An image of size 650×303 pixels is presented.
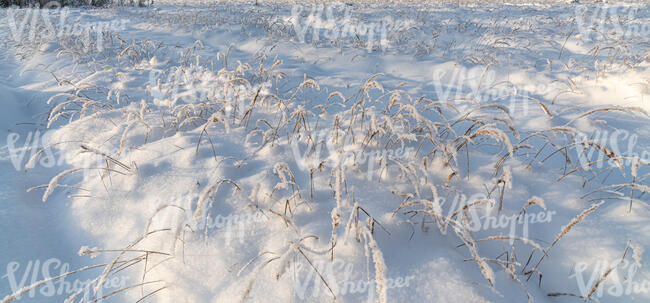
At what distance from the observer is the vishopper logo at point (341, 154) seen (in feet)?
6.15

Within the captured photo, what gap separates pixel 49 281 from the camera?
1.29 m

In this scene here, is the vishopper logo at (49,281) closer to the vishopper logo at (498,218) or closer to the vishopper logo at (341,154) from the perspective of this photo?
the vishopper logo at (341,154)

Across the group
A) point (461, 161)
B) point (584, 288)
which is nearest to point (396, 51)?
point (461, 161)

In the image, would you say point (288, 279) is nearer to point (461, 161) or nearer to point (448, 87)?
point (461, 161)

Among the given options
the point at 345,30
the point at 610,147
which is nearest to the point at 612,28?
the point at 345,30

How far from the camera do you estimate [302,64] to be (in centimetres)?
440

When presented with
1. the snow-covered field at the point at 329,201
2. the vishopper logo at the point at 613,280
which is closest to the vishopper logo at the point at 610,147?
the snow-covered field at the point at 329,201

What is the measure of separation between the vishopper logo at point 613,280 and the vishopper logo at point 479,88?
6.01 feet

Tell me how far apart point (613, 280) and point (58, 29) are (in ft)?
30.7

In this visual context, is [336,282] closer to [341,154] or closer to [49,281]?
[341,154]

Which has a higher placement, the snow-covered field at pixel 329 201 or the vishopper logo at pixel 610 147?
the vishopper logo at pixel 610 147

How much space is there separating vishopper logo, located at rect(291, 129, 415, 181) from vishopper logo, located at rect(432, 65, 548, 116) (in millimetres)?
1459

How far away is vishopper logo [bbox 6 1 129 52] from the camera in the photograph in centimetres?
554

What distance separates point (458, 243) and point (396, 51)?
13.6 ft
